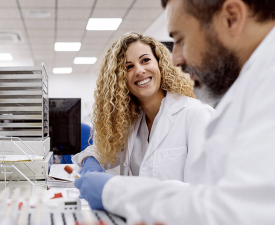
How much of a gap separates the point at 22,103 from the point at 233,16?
1280mm

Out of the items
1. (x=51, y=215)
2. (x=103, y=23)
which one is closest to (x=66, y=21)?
(x=103, y=23)

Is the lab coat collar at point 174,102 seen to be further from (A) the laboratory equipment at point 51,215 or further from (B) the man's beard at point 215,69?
(A) the laboratory equipment at point 51,215

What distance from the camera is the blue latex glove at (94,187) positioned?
0.57m

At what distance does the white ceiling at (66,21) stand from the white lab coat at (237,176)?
208 centimetres

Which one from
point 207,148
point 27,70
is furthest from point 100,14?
point 207,148

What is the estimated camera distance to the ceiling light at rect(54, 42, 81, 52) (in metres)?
5.20

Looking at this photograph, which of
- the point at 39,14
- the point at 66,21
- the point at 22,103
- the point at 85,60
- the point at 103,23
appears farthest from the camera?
the point at 85,60

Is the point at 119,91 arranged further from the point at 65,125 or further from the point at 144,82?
the point at 65,125

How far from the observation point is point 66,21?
400cm

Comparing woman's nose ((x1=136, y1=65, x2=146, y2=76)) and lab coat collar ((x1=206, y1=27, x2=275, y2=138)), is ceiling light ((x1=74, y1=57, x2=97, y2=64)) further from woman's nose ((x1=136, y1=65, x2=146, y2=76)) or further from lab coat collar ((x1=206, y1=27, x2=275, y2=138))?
lab coat collar ((x1=206, y1=27, x2=275, y2=138))

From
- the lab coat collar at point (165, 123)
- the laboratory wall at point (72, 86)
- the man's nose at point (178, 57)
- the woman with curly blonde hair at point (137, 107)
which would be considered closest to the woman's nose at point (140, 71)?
the woman with curly blonde hair at point (137, 107)

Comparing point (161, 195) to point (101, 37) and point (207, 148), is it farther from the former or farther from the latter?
point (101, 37)

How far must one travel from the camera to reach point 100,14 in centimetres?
380

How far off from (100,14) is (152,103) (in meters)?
2.79
